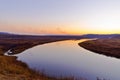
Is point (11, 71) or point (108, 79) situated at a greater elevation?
point (11, 71)

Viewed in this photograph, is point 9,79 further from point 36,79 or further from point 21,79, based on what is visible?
point 36,79

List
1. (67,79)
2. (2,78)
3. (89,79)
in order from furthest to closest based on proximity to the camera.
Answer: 1. (89,79)
2. (67,79)
3. (2,78)

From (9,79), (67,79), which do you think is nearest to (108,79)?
(67,79)

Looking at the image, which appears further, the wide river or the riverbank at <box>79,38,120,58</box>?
the riverbank at <box>79,38,120,58</box>

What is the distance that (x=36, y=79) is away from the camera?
1556 centimetres

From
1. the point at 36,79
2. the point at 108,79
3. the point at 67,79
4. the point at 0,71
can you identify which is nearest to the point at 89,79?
the point at 108,79

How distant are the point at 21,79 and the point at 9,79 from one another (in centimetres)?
89

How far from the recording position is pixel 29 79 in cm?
1527

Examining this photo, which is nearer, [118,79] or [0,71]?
[0,71]

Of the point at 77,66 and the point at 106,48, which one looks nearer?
the point at 77,66

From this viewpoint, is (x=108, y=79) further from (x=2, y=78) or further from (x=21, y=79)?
(x=2, y=78)

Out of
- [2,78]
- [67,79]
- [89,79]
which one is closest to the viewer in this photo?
[2,78]

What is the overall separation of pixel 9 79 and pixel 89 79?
9.13 m

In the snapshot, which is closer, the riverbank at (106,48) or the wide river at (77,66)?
the wide river at (77,66)
